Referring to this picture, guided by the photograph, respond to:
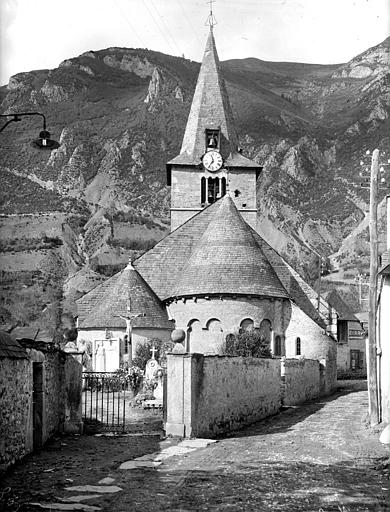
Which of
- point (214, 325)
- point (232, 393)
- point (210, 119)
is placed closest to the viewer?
point (232, 393)

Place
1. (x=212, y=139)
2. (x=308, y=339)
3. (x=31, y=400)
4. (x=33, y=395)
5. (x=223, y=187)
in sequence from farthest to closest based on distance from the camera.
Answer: (x=212, y=139)
(x=223, y=187)
(x=308, y=339)
(x=33, y=395)
(x=31, y=400)

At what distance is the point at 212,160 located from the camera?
58969 mm

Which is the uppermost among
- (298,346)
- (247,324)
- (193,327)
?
(247,324)

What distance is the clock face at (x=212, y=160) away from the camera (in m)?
58.6

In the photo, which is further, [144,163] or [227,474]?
[144,163]

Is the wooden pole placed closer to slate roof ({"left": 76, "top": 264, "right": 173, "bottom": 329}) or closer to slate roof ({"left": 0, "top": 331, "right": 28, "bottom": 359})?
slate roof ({"left": 0, "top": 331, "right": 28, "bottom": 359})

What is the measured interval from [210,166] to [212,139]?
2596mm

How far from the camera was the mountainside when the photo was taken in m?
130

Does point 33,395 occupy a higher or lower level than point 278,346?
lower

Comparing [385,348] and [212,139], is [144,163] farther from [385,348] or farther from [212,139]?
[385,348]

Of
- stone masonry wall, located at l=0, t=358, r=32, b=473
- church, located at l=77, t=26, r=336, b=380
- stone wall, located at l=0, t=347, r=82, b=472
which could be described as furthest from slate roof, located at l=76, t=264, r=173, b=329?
stone masonry wall, located at l=0, t=358, r=32, b=473

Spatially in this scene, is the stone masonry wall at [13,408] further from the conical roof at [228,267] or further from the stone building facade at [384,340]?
the conical roof at [228,267]

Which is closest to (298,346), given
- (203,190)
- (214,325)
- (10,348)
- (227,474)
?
(214,325)

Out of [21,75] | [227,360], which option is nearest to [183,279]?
[227,360]
